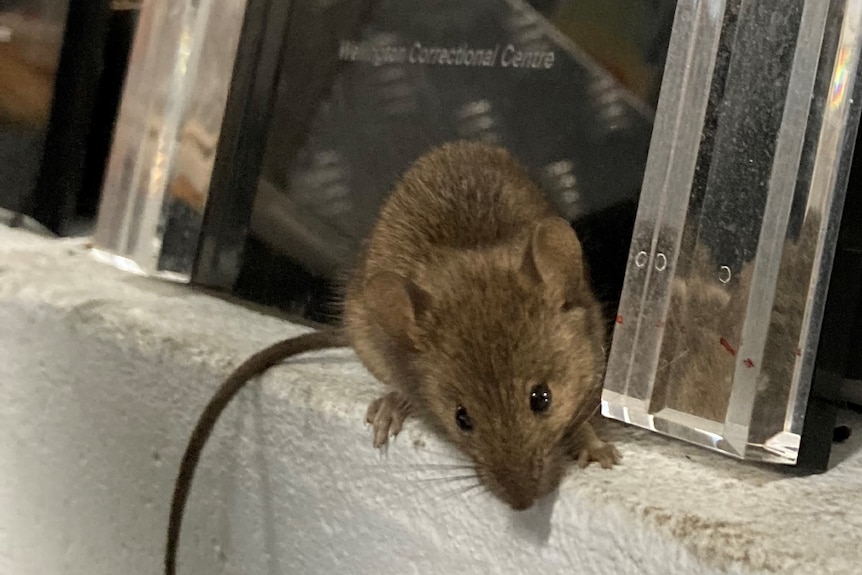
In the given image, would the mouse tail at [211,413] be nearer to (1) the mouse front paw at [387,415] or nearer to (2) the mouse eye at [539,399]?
(1) the mouse front paw at [387,415]

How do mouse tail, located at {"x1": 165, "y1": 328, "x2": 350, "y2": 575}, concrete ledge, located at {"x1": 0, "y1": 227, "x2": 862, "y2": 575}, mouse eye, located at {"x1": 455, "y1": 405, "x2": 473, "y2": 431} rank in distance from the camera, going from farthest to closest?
1. mouse tail, located at {"x1": 165, "y1": 328, "x2": 350, "y2": 575}
2. mouse eye, located at {"x1": 455, "y1": 405, "x2": 473, "y2": 431}
3. concrete ledge, located at {"x1": 0, "y1": 227, "x2": 862, "y2": 575}

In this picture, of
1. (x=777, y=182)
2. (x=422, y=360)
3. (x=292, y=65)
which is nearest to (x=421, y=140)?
(x=292, y=65)

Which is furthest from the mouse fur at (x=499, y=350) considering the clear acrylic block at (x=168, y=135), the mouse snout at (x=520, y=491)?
the clear acrylic block at (x=168, y=135)

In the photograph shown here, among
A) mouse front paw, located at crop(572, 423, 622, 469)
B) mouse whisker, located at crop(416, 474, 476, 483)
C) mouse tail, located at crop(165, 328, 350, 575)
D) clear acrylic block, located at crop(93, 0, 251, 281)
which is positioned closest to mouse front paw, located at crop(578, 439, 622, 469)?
mouse front paw, located at crop(572, 423, 622, 469)

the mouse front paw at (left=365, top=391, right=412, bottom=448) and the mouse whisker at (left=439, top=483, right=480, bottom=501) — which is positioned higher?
the mouse front paw at (left=365, top=391, right=412, bottom=448)

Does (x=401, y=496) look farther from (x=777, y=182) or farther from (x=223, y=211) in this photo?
(x=223, y=211)

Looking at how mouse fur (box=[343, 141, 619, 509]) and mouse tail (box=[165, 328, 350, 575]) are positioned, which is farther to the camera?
mouse tail (box=[165, 328, 350, 575])

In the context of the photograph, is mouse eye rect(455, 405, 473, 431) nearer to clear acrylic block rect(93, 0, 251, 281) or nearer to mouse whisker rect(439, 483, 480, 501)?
mouse whisker rect(439, 483, 480, 501)

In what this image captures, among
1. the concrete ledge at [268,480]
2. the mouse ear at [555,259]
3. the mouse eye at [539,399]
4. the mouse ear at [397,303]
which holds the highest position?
the mouse ear at [555,259]
